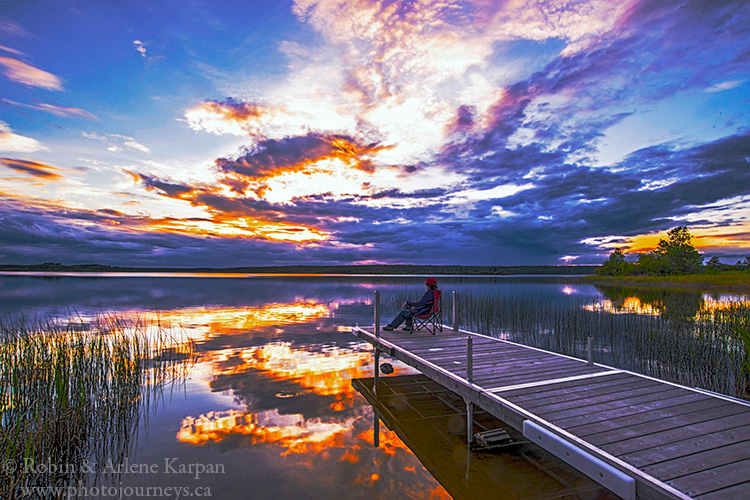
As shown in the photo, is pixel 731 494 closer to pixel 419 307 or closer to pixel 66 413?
pixel 419 307

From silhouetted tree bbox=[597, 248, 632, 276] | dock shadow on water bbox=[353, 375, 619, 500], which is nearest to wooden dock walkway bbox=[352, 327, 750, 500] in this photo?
dock shadow on water bbox=[353, 375, 619, 500]

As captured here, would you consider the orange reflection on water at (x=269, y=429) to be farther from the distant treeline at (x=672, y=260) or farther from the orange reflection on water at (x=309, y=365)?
the distant treeline at (x=672, y=260)

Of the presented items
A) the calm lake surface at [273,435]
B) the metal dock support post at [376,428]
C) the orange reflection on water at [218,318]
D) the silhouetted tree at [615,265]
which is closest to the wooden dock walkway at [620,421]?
the calm lake surface at [273,435]

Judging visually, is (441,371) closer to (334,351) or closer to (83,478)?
(83,478)

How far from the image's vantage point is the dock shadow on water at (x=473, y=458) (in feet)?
12.8

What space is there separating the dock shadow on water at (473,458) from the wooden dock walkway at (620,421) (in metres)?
0.63

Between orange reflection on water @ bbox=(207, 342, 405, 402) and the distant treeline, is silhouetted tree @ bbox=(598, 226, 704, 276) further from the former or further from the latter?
orange reflection on water @ bbox=(207, 342, 405, 402)

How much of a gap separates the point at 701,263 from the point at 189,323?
61521mm

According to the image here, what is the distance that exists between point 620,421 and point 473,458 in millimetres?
1748

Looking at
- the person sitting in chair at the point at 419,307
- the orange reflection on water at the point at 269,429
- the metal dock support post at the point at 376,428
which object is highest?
the person sitting in chair at the point at 419,307

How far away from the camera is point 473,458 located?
15.2 ft

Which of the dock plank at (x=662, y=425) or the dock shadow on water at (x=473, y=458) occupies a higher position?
the dock plank at (x=662, y=425)

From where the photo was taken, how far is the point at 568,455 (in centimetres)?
335

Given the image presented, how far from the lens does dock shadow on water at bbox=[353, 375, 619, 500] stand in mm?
3887
